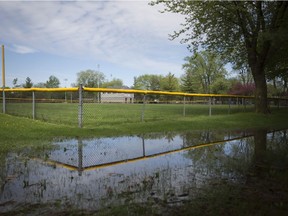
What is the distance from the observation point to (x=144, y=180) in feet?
13.9

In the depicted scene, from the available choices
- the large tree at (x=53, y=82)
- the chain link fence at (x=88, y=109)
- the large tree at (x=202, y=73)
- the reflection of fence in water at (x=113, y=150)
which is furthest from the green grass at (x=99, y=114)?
the large tree at (x=53, y=82)

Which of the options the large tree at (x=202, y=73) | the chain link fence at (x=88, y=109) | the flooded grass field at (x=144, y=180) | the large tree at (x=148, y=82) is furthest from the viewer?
the large tree at (x=148, y=82)

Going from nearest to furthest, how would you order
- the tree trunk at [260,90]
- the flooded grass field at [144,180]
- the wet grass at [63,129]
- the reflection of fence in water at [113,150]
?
1. the flooded grass field at [144,180]
2. the reflection of fence in water at [113,150]
3. the wet grass at [63,129]
4. the tree trunk at [260,90]

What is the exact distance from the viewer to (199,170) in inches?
192

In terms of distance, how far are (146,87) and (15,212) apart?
125309 mm

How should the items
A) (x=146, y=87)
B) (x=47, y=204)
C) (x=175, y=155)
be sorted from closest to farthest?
(x=47, y=204) < (x=175, y=155) < (x=146, y=87)

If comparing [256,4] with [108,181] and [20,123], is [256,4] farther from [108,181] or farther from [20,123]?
[108,181]

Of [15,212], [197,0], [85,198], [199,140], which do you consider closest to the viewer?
[15,212]

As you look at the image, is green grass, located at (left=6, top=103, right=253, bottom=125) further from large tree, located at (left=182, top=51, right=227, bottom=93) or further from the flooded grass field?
large tree, located at (left=182, top=51, right=227, bottom=93)

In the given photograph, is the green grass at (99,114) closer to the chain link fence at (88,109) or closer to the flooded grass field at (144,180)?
the chain link fence at (88,109)

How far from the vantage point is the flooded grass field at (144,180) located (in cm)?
315

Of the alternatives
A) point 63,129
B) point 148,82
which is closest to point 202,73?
point 148,82

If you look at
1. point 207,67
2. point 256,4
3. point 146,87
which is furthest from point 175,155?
point 146,87

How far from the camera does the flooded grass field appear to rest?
315 cm
